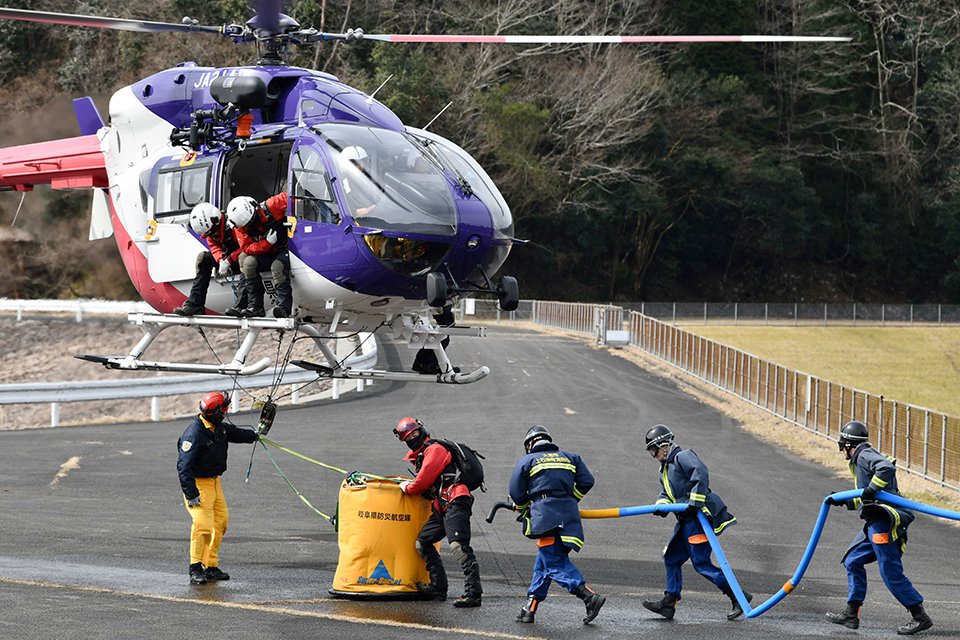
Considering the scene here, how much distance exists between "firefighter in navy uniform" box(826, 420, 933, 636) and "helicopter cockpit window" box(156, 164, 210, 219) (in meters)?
7.44

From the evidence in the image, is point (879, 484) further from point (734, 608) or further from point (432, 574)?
point (432, 574)

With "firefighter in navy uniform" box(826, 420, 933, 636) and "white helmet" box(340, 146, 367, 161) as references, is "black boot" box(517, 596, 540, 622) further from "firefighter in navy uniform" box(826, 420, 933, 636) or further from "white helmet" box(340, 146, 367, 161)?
"white helmet" box(340, 146, 367, 161)

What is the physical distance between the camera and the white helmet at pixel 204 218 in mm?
14781

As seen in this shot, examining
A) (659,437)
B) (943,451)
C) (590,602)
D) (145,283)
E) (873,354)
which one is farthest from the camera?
(873,354)

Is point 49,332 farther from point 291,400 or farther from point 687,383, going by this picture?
point 687,383

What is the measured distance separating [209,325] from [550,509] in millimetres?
4649

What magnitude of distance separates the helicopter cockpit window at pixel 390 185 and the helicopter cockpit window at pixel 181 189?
181 centimetres

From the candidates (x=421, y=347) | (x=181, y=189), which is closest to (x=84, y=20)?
(x=181, y=189)

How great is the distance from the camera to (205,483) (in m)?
14.4

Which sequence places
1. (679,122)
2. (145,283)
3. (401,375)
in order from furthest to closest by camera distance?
(679,122)
(145,283)
(401,375)

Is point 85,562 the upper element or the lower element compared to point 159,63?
lower

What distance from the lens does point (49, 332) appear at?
44.5m

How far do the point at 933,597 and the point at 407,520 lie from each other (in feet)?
18.7

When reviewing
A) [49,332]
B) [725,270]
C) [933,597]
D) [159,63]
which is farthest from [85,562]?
[725,270]
